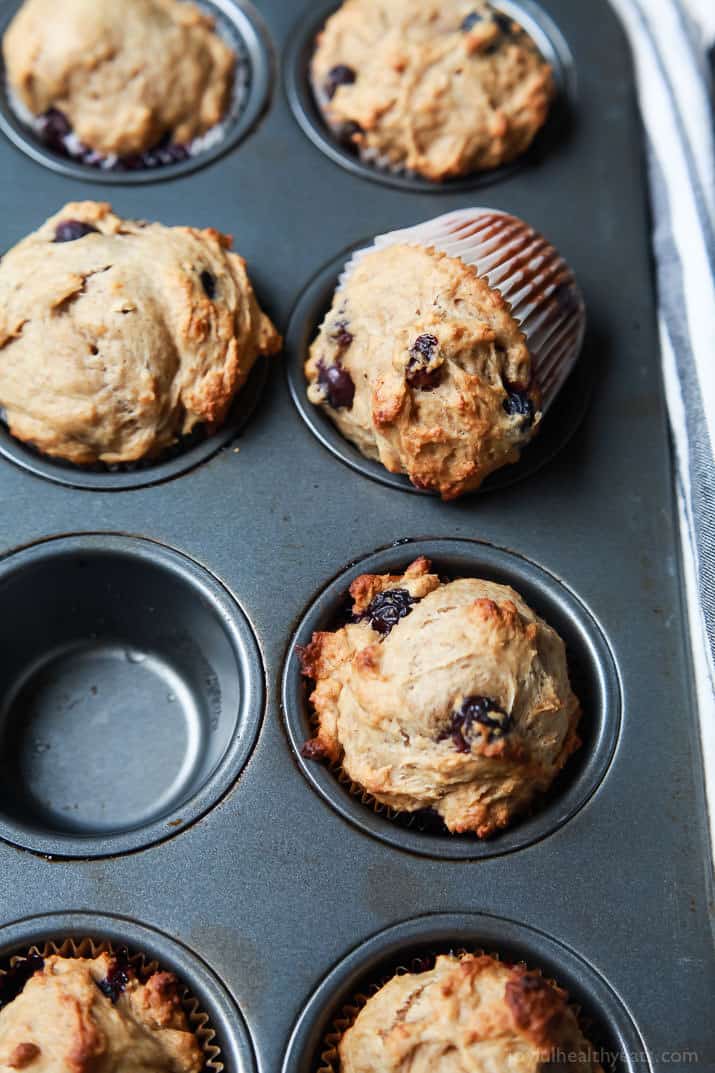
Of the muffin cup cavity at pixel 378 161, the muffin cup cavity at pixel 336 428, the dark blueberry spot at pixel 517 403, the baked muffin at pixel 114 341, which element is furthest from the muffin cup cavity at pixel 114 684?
the muffin cup cavity at pixel 378 161

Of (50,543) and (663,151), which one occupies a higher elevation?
(663,151)

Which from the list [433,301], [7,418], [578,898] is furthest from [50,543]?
[578,898]

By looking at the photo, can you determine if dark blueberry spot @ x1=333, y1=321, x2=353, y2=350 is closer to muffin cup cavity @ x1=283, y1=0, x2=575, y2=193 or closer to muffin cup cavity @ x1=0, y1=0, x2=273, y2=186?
muffin cup cavity @ x1=283, y1=0, x2=575, y2=193

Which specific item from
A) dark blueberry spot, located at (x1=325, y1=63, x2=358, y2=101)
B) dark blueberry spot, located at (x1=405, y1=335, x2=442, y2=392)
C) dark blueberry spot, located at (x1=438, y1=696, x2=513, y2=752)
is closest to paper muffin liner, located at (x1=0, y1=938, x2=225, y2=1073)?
dark blueberry spot, located at (x1=438, y1=696, x2=513, y2=752)

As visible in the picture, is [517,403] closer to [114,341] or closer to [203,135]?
[114,341]

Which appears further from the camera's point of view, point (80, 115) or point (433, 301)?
point (80, 115)

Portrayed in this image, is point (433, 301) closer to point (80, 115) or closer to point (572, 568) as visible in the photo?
point (572, 568)

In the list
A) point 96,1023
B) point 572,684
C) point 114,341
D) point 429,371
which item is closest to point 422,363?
point 429,371
